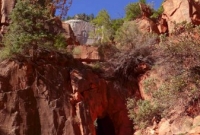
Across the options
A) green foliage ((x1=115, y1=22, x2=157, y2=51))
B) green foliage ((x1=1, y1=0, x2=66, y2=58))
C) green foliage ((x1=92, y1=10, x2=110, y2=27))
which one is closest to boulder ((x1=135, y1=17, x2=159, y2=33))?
green foliage ((x1=115, y1=22, x2=157, y2=51))

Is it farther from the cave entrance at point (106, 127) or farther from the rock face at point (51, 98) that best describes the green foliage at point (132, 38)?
the cave entrance at point (106, 127)

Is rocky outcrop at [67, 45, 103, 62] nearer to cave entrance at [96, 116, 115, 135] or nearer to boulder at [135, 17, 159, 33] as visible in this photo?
cave entrance at [96, 116, 115, 135]

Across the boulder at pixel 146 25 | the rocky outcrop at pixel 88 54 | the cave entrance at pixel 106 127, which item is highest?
the boulder at pixel 146 25

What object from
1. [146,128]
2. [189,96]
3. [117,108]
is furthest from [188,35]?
[117,108]

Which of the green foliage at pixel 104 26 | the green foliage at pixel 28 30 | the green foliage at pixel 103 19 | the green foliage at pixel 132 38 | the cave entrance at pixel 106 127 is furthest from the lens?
the green foliage at pixel 103 19

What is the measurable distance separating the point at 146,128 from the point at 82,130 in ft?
6.92

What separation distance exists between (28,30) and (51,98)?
96.9 inches

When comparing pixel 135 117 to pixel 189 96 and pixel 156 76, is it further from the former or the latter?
pixel 189 96

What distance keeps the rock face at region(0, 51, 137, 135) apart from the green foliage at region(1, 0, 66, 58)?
0.46m

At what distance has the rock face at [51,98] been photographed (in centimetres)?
1180

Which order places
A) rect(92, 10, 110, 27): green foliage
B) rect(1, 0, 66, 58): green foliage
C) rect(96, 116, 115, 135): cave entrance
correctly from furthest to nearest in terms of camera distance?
1. rect(92, 10, 110, 27): green foliage
2. rect(96, 116, 115, 135): cave entrance
3. rect(1, 0, 66, 58): green foliage

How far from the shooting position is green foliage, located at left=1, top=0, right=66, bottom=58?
40.2 feet

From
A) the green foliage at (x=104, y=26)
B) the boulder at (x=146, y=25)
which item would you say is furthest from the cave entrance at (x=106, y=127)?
the boulder at (x=146, y=25)

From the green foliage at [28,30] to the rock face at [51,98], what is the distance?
0.46 metres
